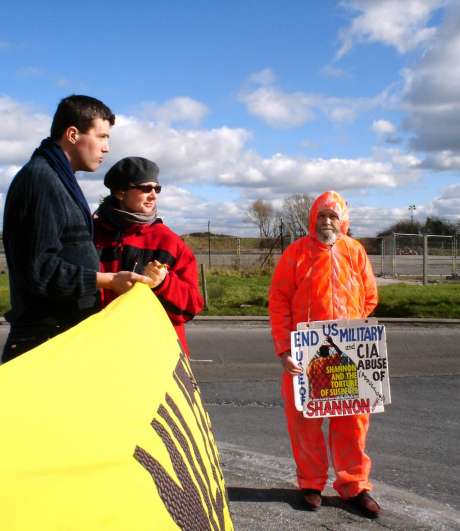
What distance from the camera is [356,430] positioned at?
147 inches

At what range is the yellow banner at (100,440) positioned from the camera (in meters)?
0.97

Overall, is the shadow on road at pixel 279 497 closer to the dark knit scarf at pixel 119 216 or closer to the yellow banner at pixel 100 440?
the dark knit scarf at pixel 119 216

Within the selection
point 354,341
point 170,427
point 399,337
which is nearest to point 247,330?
point 399,337

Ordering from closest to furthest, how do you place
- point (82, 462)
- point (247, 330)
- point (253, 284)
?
1. point (82, 462)
2. point (247, 330)
3. point (253, 284)

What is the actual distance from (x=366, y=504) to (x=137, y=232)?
194 centimetres

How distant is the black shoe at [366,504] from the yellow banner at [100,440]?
201 centimetres

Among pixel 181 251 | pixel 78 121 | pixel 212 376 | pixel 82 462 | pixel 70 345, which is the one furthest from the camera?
pixel 212 376

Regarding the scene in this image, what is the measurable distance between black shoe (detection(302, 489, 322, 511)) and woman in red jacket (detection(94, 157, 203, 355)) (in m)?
1.38

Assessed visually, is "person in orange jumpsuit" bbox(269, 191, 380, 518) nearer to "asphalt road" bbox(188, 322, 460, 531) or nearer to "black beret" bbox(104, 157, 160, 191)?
"asphalt road" bbox(188, 322, 460, 531)

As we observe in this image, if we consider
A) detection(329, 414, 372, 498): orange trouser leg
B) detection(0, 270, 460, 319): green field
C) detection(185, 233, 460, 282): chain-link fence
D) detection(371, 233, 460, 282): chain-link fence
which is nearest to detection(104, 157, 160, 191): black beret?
detection(329, 414, 372, 498): orange trouser leg

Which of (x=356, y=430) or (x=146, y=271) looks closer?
(x=146, y=271)

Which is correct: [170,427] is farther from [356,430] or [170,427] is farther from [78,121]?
[356,430]

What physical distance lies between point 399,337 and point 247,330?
258 centimetres

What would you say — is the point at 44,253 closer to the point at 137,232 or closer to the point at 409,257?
the point at 137,232
